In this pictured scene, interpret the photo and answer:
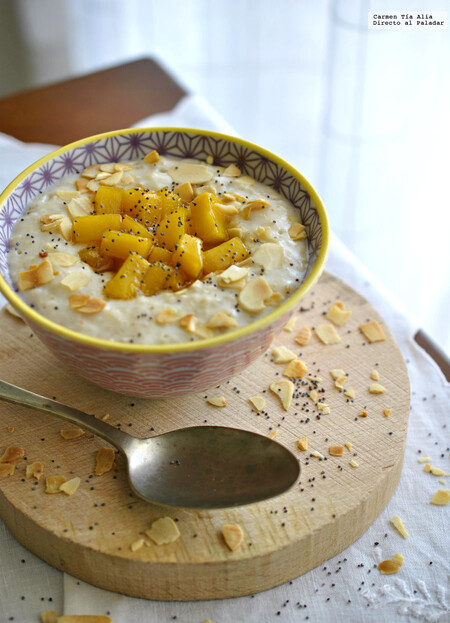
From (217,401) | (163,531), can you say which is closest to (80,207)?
(217,401)

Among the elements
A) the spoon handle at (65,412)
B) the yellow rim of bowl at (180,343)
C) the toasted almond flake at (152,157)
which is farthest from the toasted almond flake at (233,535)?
the toasted almond flake at (152,157)

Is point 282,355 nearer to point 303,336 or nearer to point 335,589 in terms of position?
point 303,336

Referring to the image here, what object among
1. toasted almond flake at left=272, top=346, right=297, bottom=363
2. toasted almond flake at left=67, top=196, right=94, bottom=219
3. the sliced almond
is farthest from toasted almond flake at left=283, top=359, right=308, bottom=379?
toasted almond flake at left=67, top=196, right=94, bottom=219

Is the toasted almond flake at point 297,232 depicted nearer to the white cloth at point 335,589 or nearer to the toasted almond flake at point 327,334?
the toasted almond flake at point 327,334

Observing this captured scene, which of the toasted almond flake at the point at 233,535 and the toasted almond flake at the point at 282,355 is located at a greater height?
the toasted almond flake at the point at 282,355

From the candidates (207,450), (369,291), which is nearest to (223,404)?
Answer: (207,450)

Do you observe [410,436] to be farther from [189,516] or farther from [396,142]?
[396,142]

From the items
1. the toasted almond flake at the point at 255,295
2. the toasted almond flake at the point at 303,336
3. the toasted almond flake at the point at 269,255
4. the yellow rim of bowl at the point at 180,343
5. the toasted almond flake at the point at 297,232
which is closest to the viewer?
the yellow rim of bowl at the point at 180,343
